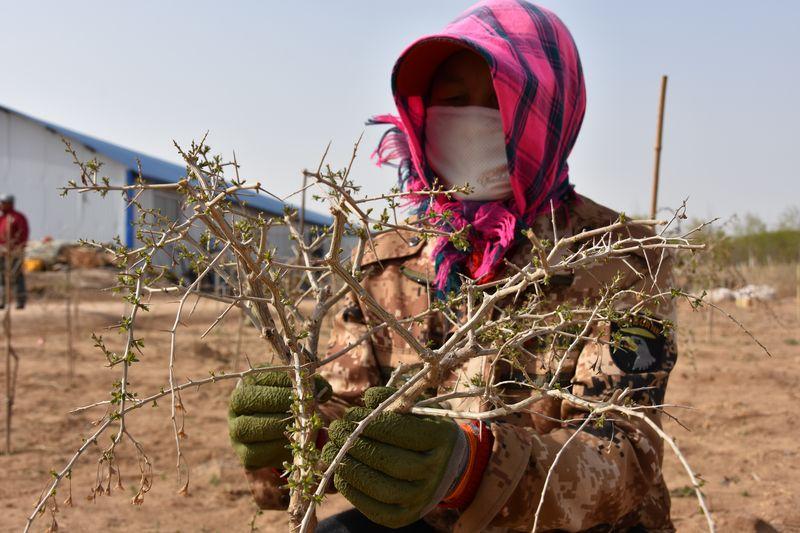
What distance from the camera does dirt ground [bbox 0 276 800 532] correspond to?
3824 millimetres

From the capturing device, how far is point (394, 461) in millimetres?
1596

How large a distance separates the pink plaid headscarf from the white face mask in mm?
43

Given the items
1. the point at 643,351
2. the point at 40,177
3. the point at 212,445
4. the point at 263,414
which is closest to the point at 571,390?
the point at 643,351

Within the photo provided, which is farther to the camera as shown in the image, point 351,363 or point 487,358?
point 351,363

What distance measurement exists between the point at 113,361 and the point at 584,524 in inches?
52.0

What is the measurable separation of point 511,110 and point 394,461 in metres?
1.18

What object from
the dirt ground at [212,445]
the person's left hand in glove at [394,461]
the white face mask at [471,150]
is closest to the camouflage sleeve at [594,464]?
the person's left hand in glove at [394,461]

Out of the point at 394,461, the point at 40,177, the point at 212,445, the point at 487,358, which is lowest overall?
the point at 212,445

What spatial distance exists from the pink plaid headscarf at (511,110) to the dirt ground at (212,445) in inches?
39.4

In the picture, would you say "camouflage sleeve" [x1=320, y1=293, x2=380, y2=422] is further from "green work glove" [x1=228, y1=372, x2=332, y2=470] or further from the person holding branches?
"green work glove" [x1=228, y1=372, x2=332, y2=470]

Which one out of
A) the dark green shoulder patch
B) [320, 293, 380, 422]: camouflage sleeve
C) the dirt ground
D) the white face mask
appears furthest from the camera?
the dirt ground

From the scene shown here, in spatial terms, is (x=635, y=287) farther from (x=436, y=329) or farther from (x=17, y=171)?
(x=17, y=171)

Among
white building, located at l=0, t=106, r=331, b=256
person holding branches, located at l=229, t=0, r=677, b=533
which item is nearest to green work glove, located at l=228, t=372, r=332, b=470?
person holding branches, located at l=229, t=0, r=677, b=533

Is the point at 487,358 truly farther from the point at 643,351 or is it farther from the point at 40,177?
the point at 40,177
